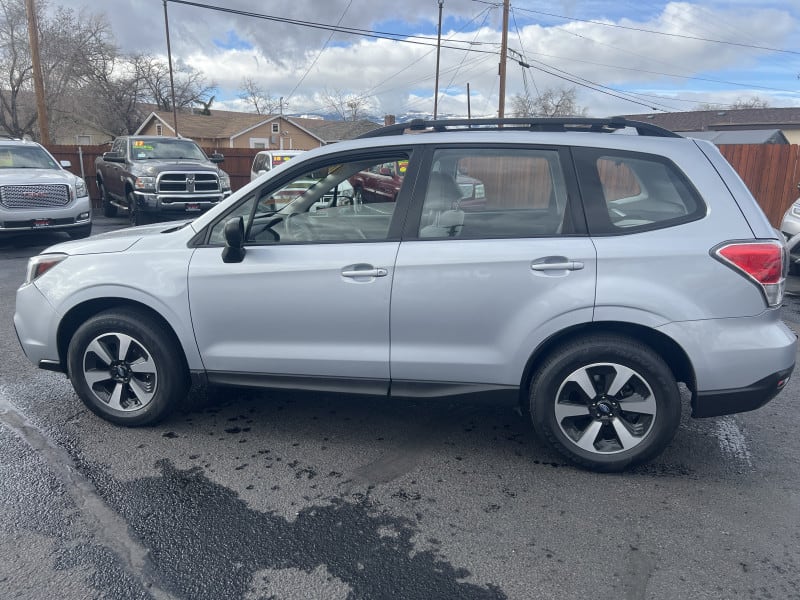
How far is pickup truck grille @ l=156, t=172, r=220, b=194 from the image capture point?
46.5ft

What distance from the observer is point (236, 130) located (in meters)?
52.6

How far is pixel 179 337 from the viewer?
386 cm

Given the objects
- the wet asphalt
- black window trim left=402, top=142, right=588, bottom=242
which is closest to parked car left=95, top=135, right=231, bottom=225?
the wet asphalt

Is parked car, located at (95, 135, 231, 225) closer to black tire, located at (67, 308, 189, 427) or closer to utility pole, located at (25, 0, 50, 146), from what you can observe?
utility pole, located at (25, 0, 50, 146)

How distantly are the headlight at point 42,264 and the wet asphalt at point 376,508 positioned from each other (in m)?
0.93

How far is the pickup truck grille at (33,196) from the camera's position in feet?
35.0

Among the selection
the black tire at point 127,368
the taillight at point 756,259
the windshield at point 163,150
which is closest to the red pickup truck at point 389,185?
the taillight at point 756,259

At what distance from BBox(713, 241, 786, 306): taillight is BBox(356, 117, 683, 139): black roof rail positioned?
0.77 metres

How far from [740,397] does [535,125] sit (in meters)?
1.87

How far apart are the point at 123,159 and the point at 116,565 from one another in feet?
46.2

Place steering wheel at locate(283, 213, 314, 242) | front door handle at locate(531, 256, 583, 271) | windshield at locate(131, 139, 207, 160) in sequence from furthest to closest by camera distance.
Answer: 1. windshield at locate(131, 139, 207, 160)
2. steering wheel at locate(283, 213, 314, 242)
3. front door handle at locate(531, 256, 583, 271)

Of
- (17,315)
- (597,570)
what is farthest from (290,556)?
(17,315)

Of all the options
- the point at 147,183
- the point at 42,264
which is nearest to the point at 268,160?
the point at 147,183

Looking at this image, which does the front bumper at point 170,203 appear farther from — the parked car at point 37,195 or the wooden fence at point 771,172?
the wooden fence at point 771,172
